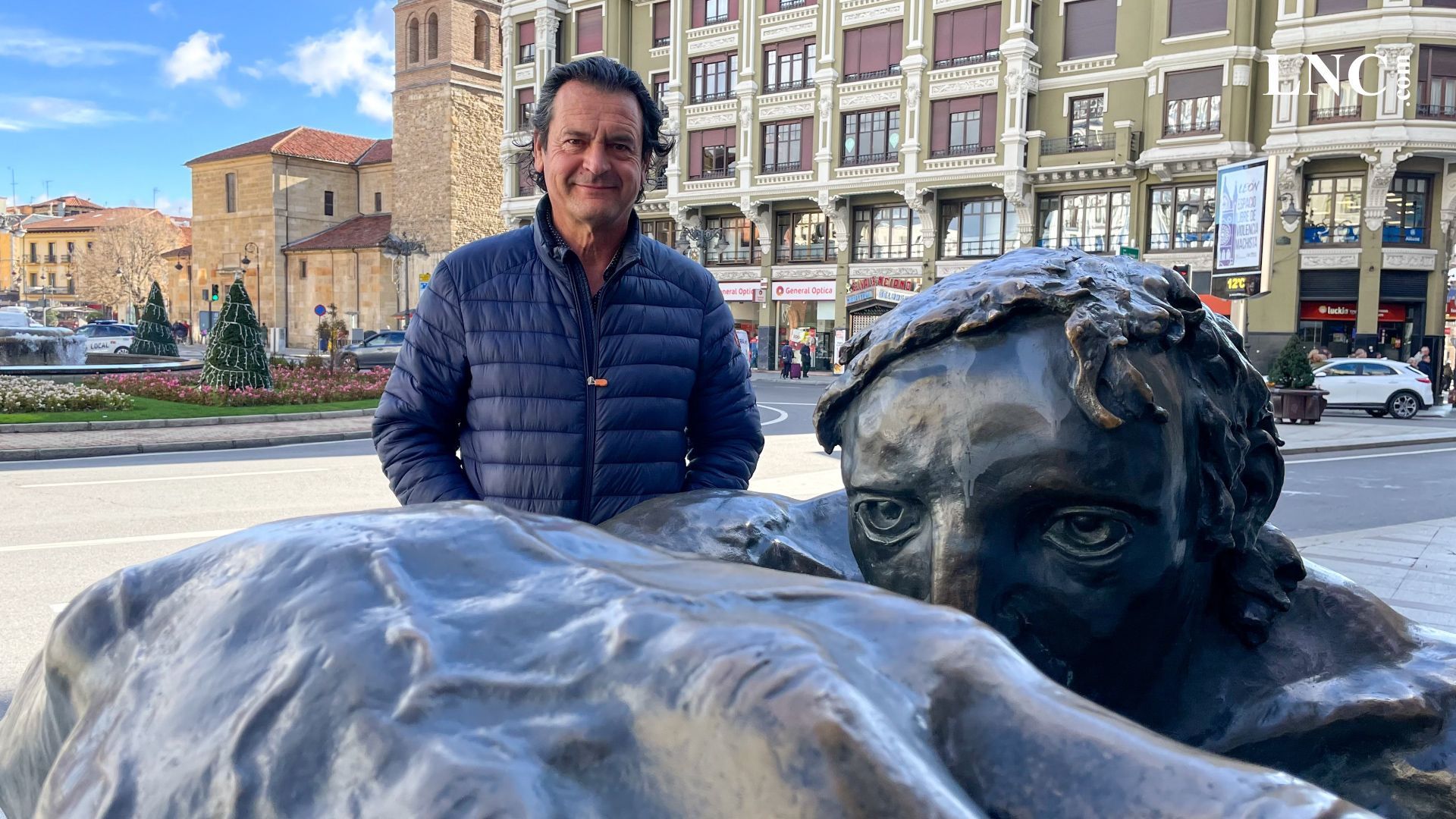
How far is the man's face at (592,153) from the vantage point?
2.27 meters

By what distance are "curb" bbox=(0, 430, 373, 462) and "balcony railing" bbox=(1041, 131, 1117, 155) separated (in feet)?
79.0

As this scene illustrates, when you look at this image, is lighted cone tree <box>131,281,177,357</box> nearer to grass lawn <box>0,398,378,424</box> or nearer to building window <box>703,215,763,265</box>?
grass lawn <box>0,398,378,424</box>

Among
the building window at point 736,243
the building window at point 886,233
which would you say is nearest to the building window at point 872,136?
the building window at point 886,233

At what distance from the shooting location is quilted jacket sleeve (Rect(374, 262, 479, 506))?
2461mm

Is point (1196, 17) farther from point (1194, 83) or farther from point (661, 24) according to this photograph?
point (661, 24)

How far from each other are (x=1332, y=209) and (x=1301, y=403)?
1330 cm

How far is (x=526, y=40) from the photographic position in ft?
142

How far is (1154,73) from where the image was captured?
31.3 meters

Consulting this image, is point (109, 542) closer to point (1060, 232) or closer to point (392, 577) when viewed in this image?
point (392, 577)

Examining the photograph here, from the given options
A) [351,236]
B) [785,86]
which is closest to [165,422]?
[785,86]

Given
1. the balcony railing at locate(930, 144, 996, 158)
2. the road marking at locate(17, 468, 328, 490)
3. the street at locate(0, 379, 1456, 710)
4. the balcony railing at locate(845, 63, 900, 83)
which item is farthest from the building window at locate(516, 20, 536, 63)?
the road marking at locate(17, 468, 328, 490)

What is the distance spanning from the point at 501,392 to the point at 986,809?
2.03m

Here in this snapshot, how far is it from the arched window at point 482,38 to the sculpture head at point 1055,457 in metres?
53.5

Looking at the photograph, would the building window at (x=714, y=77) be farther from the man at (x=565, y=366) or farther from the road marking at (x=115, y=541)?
the man at (x=565, y=366)
